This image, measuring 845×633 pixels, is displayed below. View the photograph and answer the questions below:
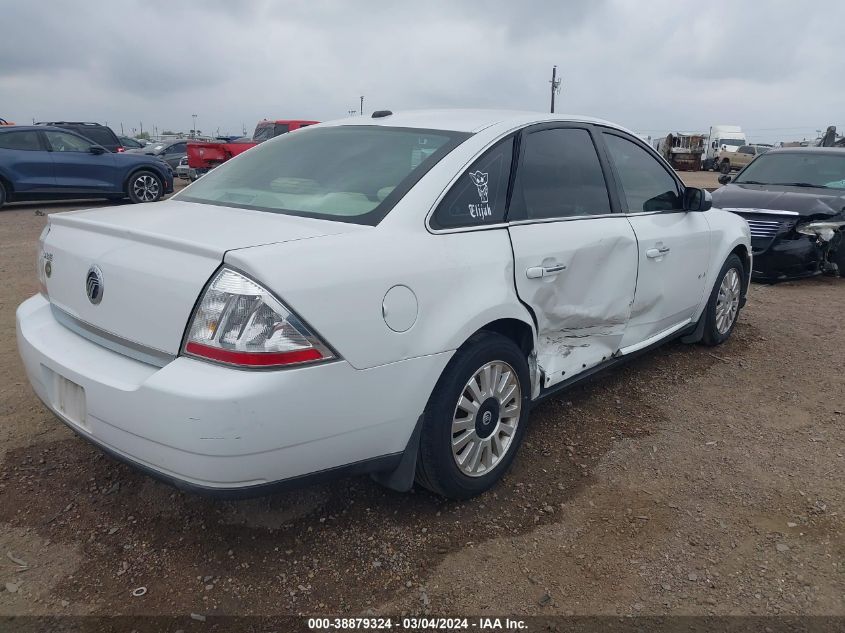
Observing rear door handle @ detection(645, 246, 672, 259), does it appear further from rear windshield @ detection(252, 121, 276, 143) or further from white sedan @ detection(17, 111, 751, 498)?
rear windshield @ detection(252, 121, 276, 143)

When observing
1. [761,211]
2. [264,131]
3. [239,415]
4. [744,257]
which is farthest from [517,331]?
[264,131]

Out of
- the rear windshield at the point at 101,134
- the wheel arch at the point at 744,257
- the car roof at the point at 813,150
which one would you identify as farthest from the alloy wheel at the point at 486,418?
the rear windshield at the point at 101,134

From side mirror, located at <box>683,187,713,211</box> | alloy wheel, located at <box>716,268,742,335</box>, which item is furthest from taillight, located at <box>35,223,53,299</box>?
alloy wheel, located at <box>716,268,742,335</box>

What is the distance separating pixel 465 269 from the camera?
2697 mm

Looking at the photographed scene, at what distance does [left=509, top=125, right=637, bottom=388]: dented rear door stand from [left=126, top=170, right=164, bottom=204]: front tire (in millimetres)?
11590

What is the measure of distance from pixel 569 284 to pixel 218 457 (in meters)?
1.82

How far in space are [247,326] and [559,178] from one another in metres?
1.89

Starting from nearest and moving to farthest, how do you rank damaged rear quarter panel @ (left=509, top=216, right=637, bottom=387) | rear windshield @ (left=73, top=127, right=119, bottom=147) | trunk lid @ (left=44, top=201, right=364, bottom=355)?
trunk lid @ (left=44, top=201, right=364, bottom=355) < damaged rear quarter panel @ (left=509, top=216, right=637, bottom=387) < rear windshield @ (left=73, top=127, right=119, bottom=147)

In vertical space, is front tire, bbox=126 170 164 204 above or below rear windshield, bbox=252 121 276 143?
below

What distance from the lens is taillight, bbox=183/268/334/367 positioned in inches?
84.5

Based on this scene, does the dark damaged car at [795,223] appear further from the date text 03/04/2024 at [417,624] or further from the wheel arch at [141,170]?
the wheel arch at [141,170]

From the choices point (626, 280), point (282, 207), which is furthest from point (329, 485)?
point (626, 280)

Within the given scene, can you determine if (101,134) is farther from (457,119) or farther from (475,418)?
(475,418)

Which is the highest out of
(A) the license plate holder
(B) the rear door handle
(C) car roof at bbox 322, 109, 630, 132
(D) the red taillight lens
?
(C) car roof at bbox 322, 109, 630, 132
